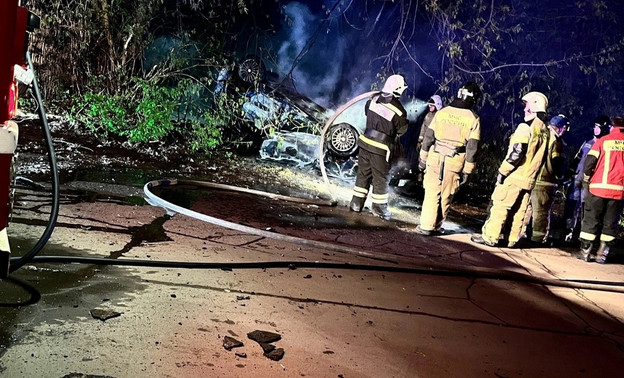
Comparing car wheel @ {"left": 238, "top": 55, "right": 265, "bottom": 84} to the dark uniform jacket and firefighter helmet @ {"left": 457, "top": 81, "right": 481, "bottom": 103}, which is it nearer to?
the dark uniform jacket

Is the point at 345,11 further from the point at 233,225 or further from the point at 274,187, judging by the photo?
the point at 233,225

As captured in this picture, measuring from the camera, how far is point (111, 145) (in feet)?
29.5

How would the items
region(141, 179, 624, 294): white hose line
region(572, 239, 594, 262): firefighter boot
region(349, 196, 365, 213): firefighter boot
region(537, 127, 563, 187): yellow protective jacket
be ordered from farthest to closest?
region(349, 196, 365, 213): firefighter boot < region(537, 127, 563, 187): yellow protective jacket < region(572, 239, 594, 262): firefighter boot < region(141, 179, 624, 294): white hose line

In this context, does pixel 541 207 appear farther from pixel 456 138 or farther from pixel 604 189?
pixel 456 138

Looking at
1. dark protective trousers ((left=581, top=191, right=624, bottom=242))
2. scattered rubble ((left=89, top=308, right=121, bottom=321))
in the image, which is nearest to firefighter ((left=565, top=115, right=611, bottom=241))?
dark protective trousers ((left=581, top=191, right=624, bottom=242))

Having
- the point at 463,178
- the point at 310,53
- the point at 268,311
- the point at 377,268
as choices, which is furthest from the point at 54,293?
the point at 310,53

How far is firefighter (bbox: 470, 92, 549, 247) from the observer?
5996 mm

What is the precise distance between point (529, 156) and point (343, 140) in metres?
4.64

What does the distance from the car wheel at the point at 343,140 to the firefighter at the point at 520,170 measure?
4185mm

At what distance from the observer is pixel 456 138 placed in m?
6.21

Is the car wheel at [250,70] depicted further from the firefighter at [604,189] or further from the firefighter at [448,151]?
the firefighter at [604,189]

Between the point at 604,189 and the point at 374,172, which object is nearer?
the point at 604,189

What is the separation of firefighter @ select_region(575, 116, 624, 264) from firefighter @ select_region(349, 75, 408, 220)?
258 cm

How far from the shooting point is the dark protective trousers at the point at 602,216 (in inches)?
243
